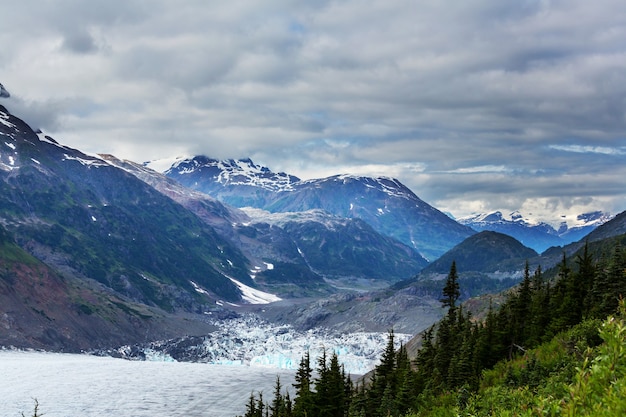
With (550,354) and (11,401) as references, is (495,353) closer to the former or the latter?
(550,354)

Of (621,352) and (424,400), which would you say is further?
(424,400)

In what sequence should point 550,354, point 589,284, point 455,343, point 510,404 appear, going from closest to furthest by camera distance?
point 510,404 → point 550,354 → point 589,284 → point 455,343

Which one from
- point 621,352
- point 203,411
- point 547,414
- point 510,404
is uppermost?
point 621,352

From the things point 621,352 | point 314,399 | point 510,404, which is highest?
point 621,352

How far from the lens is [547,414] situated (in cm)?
1119

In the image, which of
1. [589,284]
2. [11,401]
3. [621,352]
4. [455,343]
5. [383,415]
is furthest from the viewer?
[11,401]

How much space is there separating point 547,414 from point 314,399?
72.0 meters

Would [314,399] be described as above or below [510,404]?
below

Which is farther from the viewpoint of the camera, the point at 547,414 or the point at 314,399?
the point at 314,399

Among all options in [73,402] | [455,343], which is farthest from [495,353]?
[73,402]

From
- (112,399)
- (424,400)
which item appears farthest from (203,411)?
(424,400)

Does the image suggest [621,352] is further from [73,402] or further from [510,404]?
[73,402]

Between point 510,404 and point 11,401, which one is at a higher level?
point 510,404

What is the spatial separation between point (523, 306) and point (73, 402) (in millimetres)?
157782
